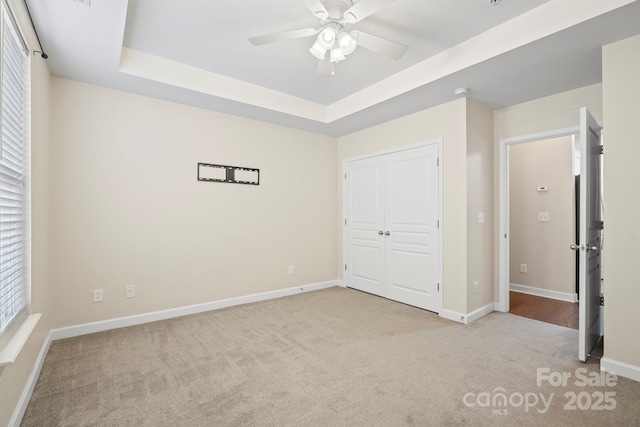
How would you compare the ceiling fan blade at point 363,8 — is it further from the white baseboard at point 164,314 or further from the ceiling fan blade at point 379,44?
the white baseboard at point 164,314

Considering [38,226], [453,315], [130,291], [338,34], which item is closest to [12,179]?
[38,226]

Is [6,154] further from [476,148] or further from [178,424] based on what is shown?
[476,148]

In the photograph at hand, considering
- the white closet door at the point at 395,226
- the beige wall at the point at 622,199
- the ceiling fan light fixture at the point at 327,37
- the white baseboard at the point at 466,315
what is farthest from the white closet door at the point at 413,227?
the ceiling fan light fixture at the point at 327,37

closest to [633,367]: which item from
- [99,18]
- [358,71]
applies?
[358,71]

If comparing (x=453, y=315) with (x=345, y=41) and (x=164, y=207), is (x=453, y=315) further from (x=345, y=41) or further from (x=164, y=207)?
(x=164, y=207)

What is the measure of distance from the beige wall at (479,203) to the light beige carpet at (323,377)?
393mm

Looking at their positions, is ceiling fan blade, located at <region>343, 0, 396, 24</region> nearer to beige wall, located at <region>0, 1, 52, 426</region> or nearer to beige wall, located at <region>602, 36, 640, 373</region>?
beige wall, located at <region>602, 36, 640, 373</region>

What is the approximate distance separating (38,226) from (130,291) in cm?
110

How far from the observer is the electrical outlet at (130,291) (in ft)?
10.2

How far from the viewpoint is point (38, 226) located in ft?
7.59

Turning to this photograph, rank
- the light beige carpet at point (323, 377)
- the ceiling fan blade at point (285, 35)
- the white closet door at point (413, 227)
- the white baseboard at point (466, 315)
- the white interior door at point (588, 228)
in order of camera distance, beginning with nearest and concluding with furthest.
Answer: the light beige carpet at point (323, 377) < the ceiling fan blade at point (285, 35) < the white interior door at point (588, 228) < the white baseboard at point (466, 315) < the white closet door at point (413, 227)

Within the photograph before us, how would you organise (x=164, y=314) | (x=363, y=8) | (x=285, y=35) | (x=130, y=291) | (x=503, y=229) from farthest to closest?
(x=503, y=229)
(x=164, y=314)
(x=130, y=291)
(x=285, y=35)
(x=363, y=8)

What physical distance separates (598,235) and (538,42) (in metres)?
1.84


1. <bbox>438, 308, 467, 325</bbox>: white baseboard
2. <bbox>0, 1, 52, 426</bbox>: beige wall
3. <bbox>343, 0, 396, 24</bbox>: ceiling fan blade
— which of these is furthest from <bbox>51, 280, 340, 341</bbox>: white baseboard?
<bbox>343, 0, 396, 24</bbox>: ceiling fan blade
